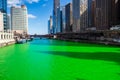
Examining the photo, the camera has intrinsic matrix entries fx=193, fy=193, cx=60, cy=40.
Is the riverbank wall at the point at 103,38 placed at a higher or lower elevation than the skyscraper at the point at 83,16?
lower

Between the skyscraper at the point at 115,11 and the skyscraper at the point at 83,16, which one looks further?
the skyscraper at the point at 83,16

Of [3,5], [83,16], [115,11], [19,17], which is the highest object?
[3,5]

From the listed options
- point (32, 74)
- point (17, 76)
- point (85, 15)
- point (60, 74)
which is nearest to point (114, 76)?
point (60, 74)

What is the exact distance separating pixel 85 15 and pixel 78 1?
63.7 feet

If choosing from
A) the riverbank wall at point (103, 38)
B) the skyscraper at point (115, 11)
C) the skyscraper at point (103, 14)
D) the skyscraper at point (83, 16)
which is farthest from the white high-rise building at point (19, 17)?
the skyscraper at point (115, 11)

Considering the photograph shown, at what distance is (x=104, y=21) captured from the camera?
14412 cm

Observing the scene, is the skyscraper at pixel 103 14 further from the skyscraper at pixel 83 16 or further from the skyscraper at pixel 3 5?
the skyscraper at pixel 3 5

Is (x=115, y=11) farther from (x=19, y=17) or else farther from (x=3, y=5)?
(x=19, y=17)

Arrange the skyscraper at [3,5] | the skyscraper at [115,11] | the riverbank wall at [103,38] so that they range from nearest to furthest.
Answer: the riverbank wall at [103,38] → the skyscraper at [115,11] → the skyscraper at [3,5]

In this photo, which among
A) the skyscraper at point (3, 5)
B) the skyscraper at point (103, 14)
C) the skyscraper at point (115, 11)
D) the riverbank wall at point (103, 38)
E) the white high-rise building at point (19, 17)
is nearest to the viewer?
the riverbank wall at point (103, 38)

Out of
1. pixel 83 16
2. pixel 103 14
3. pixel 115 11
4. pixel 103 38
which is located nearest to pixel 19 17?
pixel 83 16

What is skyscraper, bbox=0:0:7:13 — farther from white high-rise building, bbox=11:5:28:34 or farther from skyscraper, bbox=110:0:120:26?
skyscraper, bbox=110:0:120:26

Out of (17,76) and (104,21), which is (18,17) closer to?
(104,21)

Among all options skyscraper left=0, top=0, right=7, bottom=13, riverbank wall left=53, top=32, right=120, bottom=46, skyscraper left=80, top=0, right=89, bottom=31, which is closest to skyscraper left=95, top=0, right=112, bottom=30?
riverbank wall left=53, top=32, right=120, bottom=46
